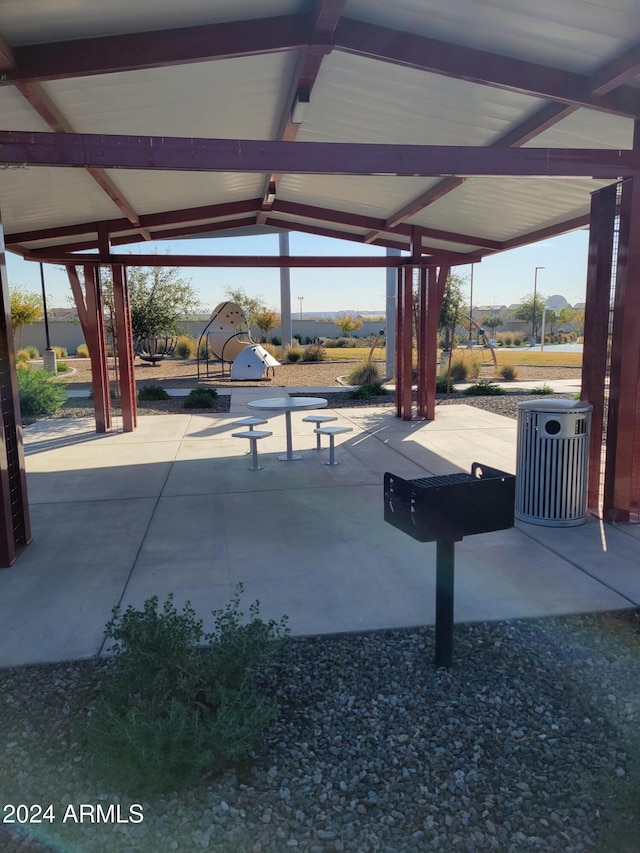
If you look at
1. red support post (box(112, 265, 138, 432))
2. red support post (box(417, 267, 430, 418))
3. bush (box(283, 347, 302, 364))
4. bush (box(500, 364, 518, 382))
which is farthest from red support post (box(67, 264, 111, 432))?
bush (box(283, 347, 302, 364))

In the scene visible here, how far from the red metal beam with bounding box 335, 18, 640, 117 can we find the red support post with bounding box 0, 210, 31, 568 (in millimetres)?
3090

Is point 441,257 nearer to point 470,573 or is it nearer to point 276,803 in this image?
point 470,573

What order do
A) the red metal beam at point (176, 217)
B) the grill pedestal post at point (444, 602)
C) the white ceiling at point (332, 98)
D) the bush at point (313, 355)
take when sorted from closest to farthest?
the grill pedestal post at point (444, 602) < the white ceiling at point (332, 98) < the red metal beam at point (176, 217) < the bush at point (313, 355)

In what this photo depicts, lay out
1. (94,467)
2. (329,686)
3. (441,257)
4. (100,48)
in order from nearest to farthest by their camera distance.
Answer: (329,686) → (100,48) → (94,467) → (441,257)

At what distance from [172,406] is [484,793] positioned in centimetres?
1314

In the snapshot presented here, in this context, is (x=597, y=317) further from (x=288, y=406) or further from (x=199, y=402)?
(x=199, y=402)

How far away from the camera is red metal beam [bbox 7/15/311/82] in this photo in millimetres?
4457

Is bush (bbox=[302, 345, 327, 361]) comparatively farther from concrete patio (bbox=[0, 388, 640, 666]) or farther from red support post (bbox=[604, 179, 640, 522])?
red support post (bbox=[604, 179, 640, 522])

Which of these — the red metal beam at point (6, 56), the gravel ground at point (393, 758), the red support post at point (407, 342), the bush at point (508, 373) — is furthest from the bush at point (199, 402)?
the gravel ground at point (393, 758)

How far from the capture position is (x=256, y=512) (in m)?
6.51

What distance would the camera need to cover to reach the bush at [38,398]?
13.4m

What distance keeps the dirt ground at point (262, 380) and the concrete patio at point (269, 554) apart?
1088 cm

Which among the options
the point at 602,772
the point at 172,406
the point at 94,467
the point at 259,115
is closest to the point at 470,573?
the point at 602,772

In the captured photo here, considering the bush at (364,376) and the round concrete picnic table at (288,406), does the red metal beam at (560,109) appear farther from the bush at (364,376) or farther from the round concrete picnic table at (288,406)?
the bush at (364,376)
